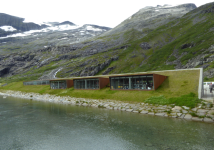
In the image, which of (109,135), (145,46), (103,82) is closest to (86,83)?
(103,82)

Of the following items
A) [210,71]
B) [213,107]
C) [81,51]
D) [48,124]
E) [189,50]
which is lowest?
[48,124]

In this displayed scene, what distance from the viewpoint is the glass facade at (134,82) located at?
34.3 meters

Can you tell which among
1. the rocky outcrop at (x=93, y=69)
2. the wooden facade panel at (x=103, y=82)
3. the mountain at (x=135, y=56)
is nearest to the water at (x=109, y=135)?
the wooden facade panel at (x=103, y=82)

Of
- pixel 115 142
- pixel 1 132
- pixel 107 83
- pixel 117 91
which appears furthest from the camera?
pixel 107 83

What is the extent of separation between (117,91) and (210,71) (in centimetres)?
4130

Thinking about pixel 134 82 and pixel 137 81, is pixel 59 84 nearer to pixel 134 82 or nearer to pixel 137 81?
pixel 134 82

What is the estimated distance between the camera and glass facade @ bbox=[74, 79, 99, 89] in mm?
45284

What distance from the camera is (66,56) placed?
162 m

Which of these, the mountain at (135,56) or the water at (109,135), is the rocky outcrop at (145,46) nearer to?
the mountain at (135,56)

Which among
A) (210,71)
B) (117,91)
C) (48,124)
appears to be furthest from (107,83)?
(210,71)

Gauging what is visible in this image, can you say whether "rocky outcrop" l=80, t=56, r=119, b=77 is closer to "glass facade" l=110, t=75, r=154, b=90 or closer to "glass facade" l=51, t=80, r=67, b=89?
"glass facade" l=51, t=80, r=67, b=89

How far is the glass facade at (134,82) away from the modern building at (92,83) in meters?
4.98

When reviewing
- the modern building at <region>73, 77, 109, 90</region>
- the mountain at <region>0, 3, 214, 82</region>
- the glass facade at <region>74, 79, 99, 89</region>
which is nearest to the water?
the modern building at <region>73, 77, 109, 90</region>

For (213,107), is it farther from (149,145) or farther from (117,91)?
(117,91)
